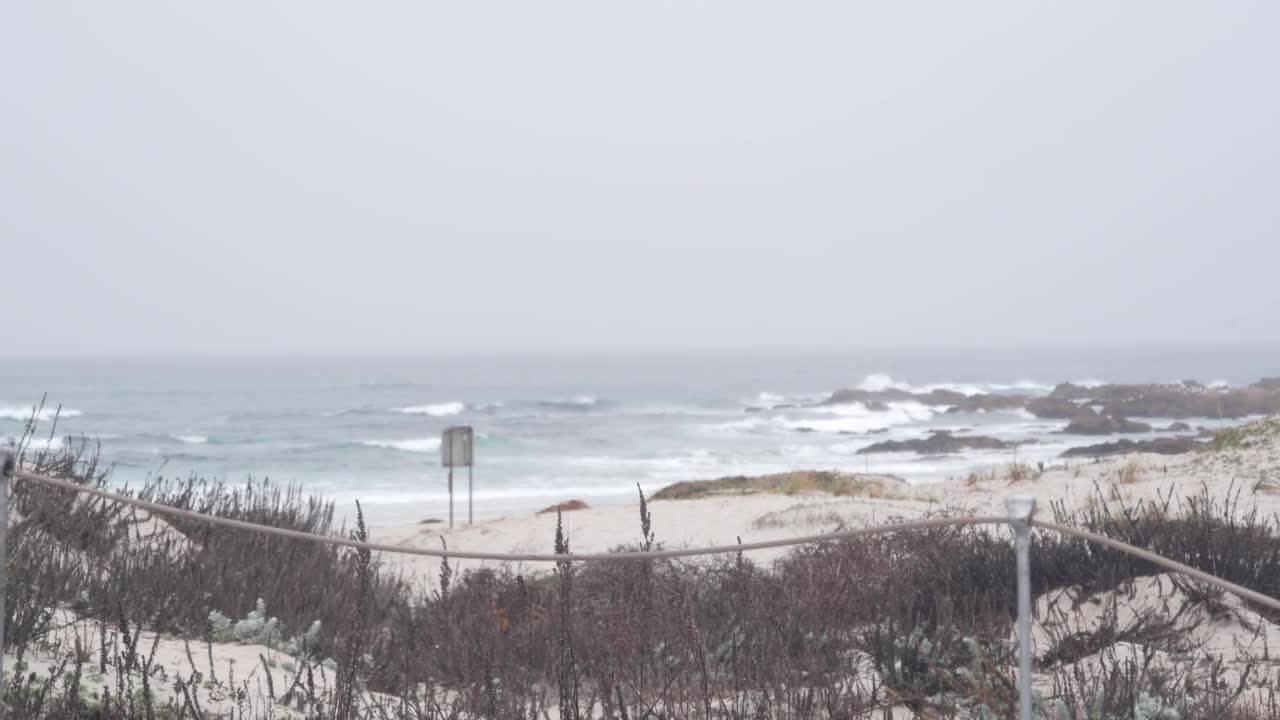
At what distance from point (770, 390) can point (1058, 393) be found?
27.2 meters

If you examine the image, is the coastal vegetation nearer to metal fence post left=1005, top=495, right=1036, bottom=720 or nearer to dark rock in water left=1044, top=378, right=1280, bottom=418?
metal fence post left=1005, top=495, right=1036, bottom=720

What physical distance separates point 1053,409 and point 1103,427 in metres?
10.6

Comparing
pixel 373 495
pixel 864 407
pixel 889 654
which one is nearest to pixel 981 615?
pixel 889 654

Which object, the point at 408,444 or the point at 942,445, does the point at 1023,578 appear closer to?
the point at 942,445

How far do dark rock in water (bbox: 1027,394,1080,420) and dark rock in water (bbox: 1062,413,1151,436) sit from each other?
6907 millimetres

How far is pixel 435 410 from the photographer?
60.1 m

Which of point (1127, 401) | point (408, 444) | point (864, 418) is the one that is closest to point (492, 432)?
point (408, 444)

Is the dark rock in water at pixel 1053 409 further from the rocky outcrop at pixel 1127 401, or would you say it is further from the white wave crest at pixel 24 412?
the white wave crest at pixel 24 412

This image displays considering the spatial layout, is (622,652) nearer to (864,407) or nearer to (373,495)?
(373,495)

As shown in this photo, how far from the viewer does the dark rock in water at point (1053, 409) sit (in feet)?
178

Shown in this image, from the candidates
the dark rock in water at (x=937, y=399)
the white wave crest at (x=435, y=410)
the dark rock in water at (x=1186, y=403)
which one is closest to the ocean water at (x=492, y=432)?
the white wave crest at (x=435, y=410)

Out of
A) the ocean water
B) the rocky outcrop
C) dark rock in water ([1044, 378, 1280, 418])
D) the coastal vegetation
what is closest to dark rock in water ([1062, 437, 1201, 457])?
the ocean water

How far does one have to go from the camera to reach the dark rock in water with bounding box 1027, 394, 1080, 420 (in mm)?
54188

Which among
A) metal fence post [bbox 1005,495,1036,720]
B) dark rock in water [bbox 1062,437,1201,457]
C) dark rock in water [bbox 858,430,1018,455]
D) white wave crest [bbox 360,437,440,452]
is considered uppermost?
metal fence post [bbox 1005,495,1036,720]
